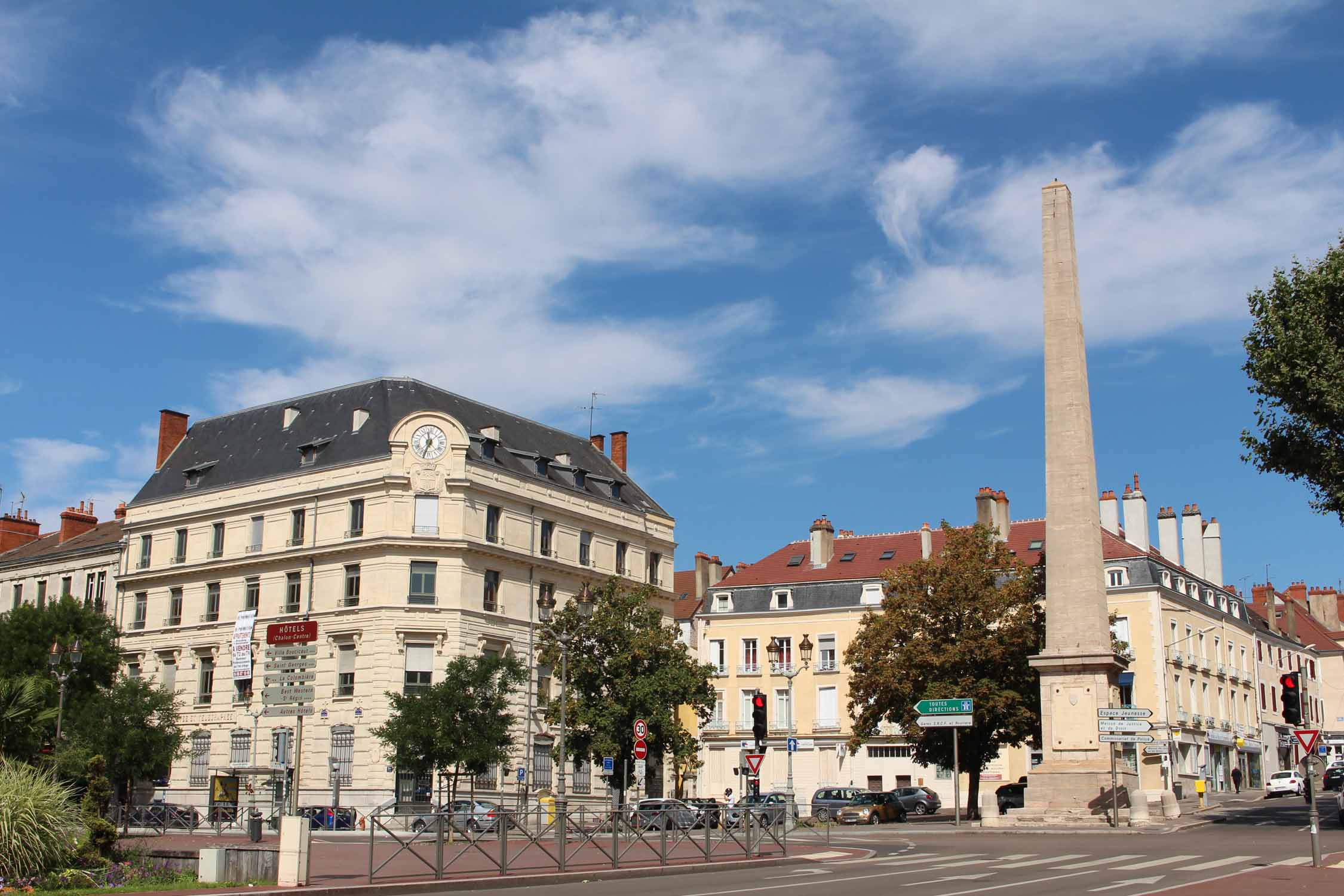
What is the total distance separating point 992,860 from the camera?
25047 millimetres

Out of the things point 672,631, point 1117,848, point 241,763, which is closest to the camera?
point 1117,848

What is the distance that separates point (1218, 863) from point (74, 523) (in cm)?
5997

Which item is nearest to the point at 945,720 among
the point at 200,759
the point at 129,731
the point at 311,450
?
the point at 129,731

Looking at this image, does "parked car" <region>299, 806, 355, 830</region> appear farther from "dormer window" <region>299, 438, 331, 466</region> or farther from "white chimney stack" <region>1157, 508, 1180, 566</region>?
"white chimney stack" <region>1157, 508, 1180, 566</region>

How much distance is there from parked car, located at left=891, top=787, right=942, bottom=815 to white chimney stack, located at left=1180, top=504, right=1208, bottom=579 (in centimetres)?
2430

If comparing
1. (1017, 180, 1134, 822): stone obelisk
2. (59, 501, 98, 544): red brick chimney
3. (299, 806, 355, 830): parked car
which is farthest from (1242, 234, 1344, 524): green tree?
(59, 501, 98, 544): red brick chimney

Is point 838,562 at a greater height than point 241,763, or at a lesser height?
greater

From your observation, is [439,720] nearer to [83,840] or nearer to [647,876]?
[647,876]

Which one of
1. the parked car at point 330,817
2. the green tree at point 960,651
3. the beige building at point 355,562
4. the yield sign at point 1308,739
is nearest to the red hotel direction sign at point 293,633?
the yield sign at point 1308,739

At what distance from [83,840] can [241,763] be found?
34.8 m

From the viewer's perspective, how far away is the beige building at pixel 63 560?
6041cm

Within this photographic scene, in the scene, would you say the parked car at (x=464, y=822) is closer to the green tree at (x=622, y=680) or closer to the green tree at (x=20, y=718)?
the green tree at (x=20, y=718)

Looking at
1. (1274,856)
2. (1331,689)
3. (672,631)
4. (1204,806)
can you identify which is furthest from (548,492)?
(1331,689)

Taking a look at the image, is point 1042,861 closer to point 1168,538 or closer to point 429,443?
point 429,443
